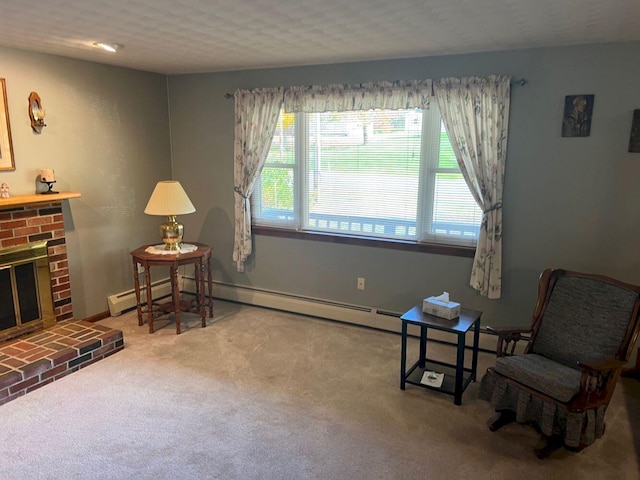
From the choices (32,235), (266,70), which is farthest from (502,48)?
(32,235)

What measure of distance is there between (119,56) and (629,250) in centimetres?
403

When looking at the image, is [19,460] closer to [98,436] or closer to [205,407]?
[98,436]

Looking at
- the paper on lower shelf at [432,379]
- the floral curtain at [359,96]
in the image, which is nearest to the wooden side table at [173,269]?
the floral curtain at [359,96]

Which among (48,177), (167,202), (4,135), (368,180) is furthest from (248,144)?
(4,135)

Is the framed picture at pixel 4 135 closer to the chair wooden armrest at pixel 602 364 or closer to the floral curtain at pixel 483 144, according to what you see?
the floral curtain at pixel 483 144

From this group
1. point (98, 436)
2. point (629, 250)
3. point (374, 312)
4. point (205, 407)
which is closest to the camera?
point (98, 436)

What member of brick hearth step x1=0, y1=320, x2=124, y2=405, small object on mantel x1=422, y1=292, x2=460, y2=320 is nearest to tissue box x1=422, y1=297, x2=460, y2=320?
small object on mantel x1=422, y1=292, x2=460, y2=320

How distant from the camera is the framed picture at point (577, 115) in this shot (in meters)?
3.11

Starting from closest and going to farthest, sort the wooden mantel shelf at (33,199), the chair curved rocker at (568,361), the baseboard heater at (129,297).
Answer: the chair curved rocker at (568,361) → the wooden mantel shelf at (33,199) → the baseboard heater at (129,297)

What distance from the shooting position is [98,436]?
2.56 metres

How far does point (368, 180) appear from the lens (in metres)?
3.94

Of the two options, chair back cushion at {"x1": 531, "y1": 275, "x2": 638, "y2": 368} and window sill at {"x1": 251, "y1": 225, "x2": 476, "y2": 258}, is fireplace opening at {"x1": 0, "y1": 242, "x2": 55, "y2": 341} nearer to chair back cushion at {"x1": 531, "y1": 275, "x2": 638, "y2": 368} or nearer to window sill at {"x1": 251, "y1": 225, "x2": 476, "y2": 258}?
window sill at {"x1": 251, "y1": 225, "x2": 476, "y2": 258}

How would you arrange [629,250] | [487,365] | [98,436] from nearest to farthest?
[98,436] → [629,250] → [487,365]

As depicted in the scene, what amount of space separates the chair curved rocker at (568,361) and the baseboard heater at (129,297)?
3.28 meters
